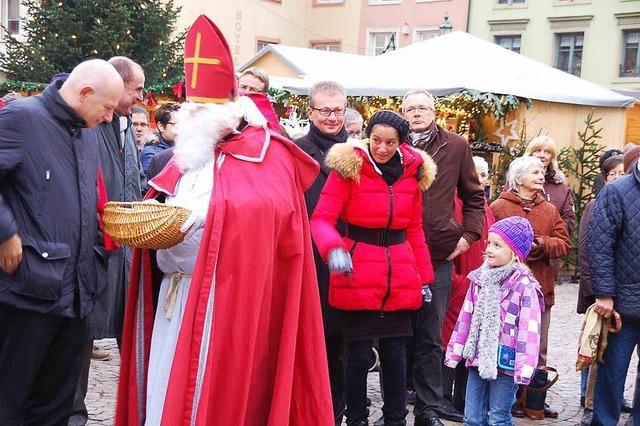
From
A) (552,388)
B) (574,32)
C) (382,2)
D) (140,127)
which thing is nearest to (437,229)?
(552,388)

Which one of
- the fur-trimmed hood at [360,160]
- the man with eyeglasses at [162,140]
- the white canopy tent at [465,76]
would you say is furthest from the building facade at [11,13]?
the fur-trimmed hood at [360,160]

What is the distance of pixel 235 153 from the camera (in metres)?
3.92

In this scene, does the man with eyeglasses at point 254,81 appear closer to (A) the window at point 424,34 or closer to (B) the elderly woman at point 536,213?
(B) the elderly woman at point 536,213

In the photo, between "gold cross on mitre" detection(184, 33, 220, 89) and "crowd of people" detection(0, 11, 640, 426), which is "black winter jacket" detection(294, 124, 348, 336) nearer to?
"crowd of people" detection(0, 11, 640, 426)

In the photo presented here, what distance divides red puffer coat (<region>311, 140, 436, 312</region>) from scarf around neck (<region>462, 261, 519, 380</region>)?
38 centimetres

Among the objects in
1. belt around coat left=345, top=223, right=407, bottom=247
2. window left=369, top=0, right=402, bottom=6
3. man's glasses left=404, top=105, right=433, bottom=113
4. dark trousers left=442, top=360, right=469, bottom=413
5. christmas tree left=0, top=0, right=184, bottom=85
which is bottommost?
dark trousers left=442, top=360, right=469, bottom=413

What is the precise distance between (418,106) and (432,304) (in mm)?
1337

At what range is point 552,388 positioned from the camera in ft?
23.6

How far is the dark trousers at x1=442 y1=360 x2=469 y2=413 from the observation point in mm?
6199

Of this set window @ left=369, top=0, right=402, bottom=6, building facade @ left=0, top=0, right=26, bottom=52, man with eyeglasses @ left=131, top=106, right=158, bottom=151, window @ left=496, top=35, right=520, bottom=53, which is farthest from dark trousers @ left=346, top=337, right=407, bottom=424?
window @ left=369, top=0, right=402, bottom=6

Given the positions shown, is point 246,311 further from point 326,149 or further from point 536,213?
point 536,213

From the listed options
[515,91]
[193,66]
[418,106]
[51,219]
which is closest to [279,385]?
[51,219]

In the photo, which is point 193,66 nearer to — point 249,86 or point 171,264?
point 171,264

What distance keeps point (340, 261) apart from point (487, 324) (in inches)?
43.3
